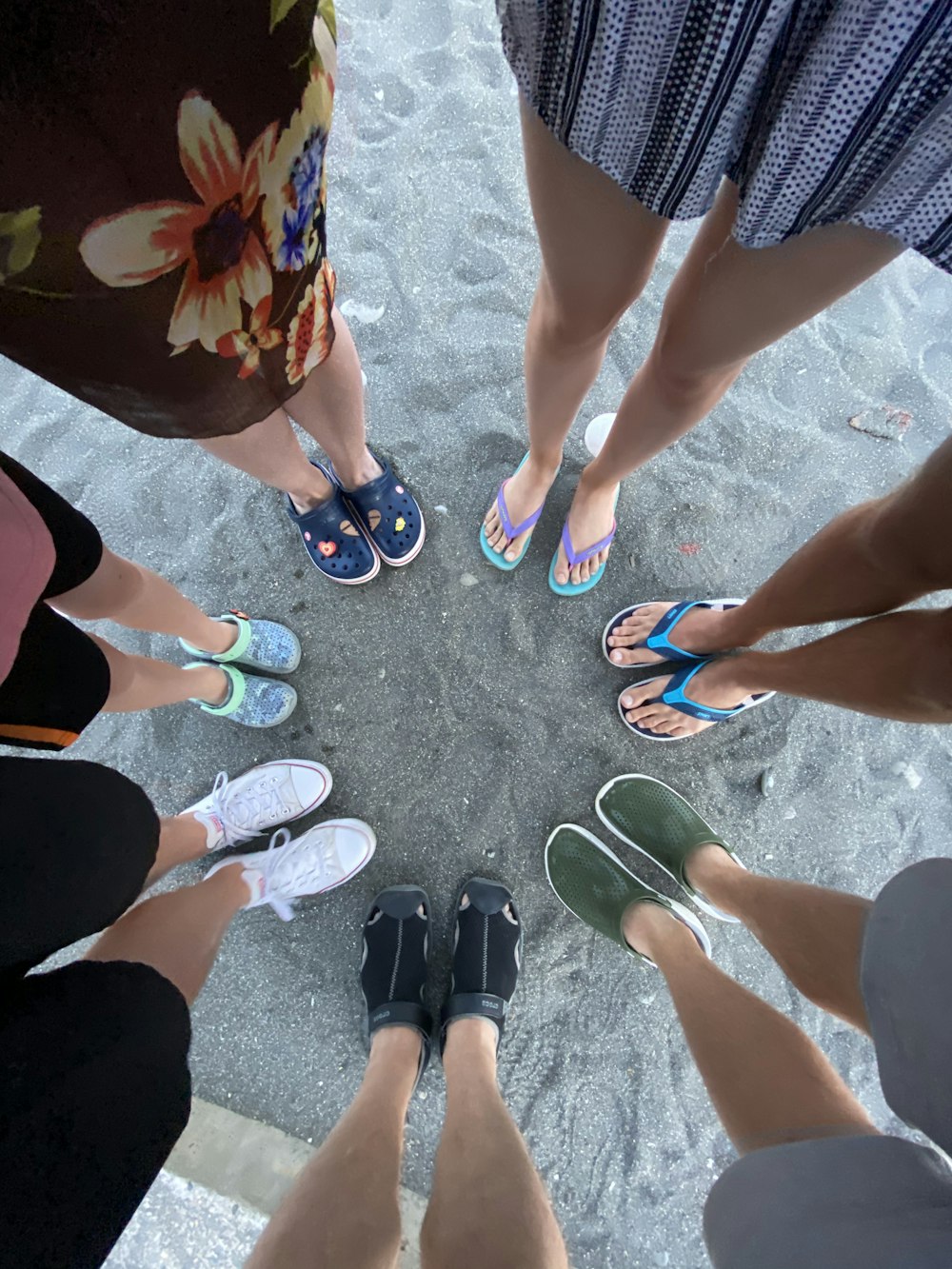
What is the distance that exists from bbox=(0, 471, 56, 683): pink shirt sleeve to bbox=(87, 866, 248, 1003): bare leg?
1.56ft

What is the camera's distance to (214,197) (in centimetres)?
47

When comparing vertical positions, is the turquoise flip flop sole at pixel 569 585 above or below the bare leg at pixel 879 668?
below

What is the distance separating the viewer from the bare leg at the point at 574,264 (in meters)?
0.60

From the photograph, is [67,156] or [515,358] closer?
[67,156]

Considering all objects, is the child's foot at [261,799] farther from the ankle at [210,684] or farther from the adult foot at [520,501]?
the adult foot at [520,501]

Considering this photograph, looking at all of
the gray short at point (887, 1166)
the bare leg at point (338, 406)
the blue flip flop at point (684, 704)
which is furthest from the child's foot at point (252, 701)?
the gray short at point (887, 1166)

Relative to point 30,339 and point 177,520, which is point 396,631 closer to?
point 177,520

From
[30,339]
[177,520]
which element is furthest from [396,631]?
[30,339]

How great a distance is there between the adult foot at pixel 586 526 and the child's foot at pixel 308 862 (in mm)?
672

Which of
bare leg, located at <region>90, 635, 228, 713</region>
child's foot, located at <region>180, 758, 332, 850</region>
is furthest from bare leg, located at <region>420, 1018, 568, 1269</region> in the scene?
bare leg, located at <region>90, 635, 228, 713</region>

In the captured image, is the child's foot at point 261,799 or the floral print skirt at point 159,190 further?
the child's foot at point 261,799

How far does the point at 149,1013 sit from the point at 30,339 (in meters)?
0.66

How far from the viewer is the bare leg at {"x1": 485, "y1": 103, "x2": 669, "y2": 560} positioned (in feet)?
1.98

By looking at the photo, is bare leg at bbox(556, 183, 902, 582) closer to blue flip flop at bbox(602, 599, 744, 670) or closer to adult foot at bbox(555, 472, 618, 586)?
adult foot at bbox(555, 472, 618, 586)
